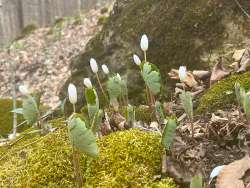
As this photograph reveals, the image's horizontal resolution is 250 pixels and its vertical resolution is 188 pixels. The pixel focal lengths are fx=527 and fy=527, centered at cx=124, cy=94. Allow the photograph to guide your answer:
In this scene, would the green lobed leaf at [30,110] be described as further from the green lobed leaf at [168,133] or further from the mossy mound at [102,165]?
the green lobed leaf at [168,133]

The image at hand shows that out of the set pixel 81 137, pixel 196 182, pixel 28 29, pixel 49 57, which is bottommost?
pixel 28 29

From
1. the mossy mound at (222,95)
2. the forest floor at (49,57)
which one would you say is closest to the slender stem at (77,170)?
the mossy mound at (222,95)

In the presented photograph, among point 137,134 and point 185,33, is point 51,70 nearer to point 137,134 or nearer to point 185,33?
point 185,33

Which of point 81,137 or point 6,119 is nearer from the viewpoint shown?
point 81,137

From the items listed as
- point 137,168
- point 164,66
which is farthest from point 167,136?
point 164,66

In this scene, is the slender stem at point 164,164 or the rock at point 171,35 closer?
the slender stem at point 164,164

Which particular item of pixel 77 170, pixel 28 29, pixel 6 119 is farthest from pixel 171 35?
pixel 28 29

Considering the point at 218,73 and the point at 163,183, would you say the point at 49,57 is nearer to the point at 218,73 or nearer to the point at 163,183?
the point at 218,73
